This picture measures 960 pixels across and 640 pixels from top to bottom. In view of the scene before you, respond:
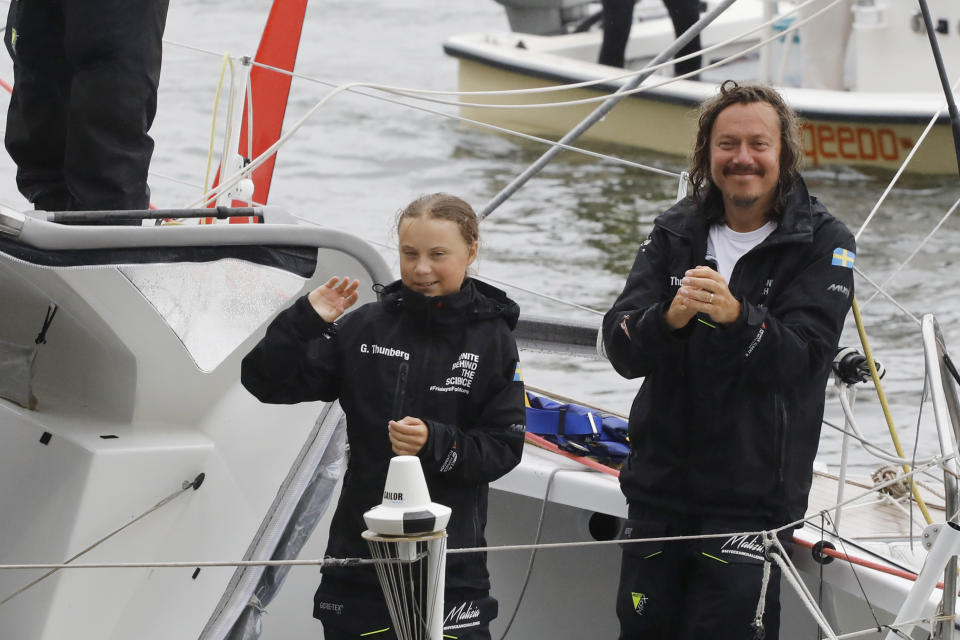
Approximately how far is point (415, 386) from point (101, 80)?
0.96m

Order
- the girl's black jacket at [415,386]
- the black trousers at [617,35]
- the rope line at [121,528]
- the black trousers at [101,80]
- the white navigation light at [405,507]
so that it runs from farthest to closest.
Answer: the black trousers at [617,35] < the black trousers at [101,80] < the rope line at [121,528] < the girl's black jacket at [415,386] < the white navigation light at [405,507]

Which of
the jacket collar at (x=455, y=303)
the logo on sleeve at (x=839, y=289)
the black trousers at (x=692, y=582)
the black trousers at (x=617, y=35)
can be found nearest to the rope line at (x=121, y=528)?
the jacket collar at (x=455, y=303)

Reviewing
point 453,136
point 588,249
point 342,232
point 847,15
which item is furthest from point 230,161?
point 453,136

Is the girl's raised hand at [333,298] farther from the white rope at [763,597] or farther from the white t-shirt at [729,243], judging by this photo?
the white rope at [763,597]

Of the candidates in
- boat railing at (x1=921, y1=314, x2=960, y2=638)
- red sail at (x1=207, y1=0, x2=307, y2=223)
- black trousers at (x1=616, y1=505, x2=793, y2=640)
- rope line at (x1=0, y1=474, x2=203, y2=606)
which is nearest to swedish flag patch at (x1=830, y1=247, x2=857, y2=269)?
boat railing at (x1=921, y1=314, x2=960, y2=638)

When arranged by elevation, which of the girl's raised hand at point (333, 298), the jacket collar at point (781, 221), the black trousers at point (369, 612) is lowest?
the black trousers at point (369, 612)

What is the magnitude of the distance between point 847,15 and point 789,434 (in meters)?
8.23

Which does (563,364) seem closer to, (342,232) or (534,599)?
(534,599)

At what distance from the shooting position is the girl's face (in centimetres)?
207

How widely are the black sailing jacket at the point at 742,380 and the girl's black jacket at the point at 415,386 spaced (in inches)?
8.6

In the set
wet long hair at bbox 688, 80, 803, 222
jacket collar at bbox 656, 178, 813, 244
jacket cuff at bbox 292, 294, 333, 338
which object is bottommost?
jacket cuff at bbox 292, 294, 333, 338

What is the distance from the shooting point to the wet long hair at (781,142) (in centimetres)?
216

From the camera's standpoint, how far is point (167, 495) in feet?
8.09

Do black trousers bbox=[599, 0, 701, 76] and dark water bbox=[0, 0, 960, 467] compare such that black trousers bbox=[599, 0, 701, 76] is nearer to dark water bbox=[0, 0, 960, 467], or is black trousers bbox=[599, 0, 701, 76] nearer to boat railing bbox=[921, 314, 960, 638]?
dark water bbox=[0, 0, 960, 467]
